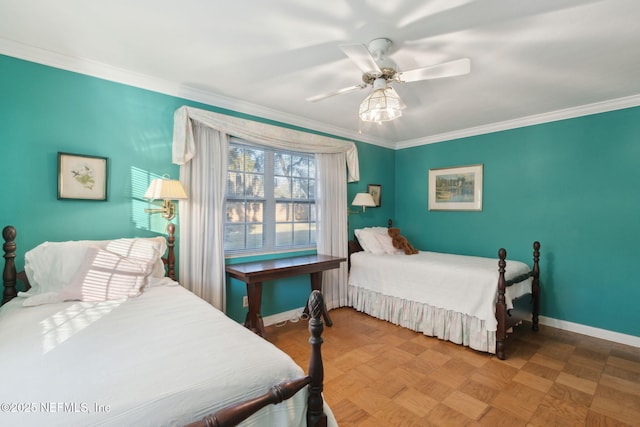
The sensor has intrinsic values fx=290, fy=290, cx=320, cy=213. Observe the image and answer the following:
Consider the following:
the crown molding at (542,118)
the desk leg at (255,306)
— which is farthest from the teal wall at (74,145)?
the crown molding at (542,118)

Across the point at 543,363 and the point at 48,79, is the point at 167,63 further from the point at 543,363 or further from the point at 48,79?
the point at 543,363

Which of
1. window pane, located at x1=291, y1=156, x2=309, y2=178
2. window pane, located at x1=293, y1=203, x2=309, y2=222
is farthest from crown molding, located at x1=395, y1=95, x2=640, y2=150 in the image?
window pane, located at x1=293, y1=203, x2=309, y2=222

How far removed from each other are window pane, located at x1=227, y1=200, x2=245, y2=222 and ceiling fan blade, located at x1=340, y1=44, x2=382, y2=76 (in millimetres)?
1917

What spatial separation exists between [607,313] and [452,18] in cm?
337

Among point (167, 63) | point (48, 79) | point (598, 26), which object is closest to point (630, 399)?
point (598, 26)

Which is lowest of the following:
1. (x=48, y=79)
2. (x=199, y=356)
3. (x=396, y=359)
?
(x=396, y=359)

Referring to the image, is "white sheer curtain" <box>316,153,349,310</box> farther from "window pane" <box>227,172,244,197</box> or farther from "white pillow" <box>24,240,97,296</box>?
"white pillow" <box>24,240,97,296</box>

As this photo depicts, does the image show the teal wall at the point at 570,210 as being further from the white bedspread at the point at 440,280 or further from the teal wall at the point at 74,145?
the teal wall at the point at 74,145

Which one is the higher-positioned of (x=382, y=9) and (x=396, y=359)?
(x=382, y=9)

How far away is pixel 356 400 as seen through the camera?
6.64 feet

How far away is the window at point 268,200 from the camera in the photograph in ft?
10.3

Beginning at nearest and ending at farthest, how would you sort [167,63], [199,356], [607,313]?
[199,356] → [167,63] → [607,313]

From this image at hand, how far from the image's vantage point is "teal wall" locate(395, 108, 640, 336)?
9.64 ft

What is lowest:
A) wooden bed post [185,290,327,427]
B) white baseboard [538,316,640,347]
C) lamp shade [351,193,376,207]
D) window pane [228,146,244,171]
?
white baseboard [538,316,640,347]
